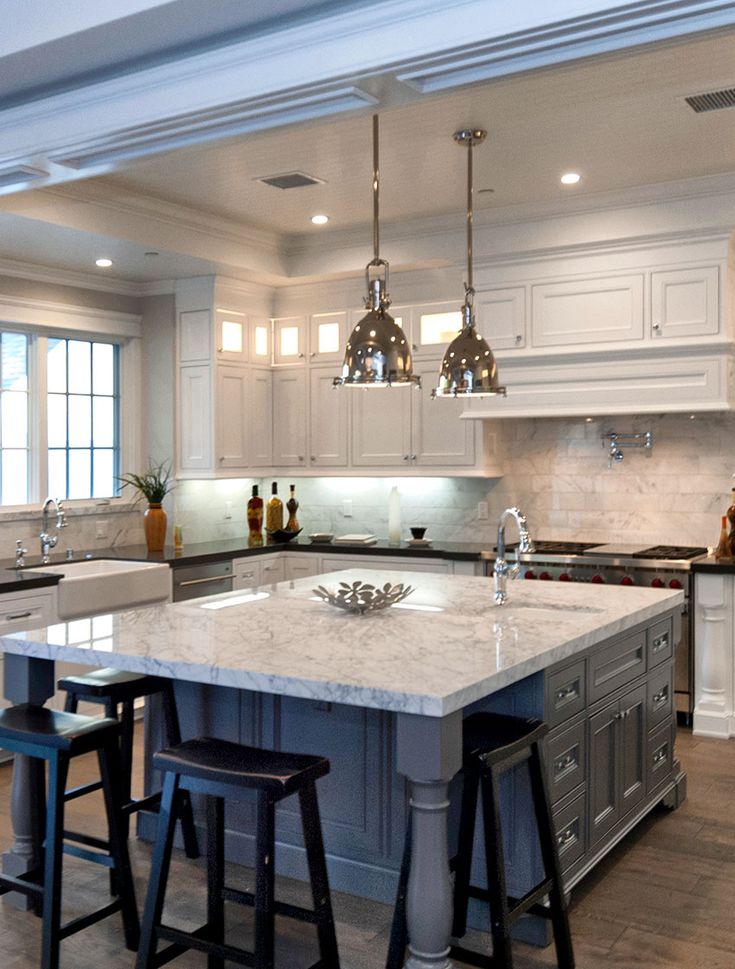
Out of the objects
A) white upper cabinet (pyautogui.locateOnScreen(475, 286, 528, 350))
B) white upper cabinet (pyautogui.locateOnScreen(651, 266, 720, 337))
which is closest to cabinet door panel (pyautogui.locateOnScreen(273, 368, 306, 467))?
white upper cabinet (pyautogui.locateOnScreen(475, 286, 528, 350))

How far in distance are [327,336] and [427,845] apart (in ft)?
15.1

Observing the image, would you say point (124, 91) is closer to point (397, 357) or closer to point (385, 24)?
point (385, 24)

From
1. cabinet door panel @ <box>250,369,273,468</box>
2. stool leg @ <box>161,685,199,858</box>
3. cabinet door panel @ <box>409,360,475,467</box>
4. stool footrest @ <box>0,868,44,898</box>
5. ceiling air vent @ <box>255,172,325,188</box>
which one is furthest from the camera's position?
cabinet door panel @ <box>250,369,273,468</box>

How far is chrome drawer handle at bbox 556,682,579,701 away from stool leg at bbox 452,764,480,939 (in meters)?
0.48

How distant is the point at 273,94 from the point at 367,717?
195 cm

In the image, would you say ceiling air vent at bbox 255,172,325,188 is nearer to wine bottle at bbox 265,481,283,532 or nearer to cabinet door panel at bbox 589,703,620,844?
wine bottle at bbox 265,481,283,532

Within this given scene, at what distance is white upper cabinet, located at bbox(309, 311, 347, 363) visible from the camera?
6.64m

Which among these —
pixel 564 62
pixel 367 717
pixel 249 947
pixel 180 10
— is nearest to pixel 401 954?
pixel 249 947

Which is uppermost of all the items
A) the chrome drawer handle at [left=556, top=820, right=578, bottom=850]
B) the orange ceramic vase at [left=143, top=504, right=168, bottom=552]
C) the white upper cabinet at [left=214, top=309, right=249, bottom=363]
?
the white upper cabinet at [left=214, top=309, right=249, bottom=363]

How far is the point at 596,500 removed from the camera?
6102mm

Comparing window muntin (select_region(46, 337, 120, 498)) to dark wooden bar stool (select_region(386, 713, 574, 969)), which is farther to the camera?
window muntin (select_region(46, 337, 120, 498))

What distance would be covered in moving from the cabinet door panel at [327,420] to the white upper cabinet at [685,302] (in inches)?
82.9

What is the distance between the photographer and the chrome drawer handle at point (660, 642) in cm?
405

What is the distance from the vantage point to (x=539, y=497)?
20.7ft
